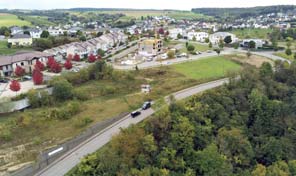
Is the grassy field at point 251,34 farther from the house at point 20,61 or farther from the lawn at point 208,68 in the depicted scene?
the house at point 20,61

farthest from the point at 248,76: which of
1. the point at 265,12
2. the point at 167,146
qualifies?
the point at 265,12

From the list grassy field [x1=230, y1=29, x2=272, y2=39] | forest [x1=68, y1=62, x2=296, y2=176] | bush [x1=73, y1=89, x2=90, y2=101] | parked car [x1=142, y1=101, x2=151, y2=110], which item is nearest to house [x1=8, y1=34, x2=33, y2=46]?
bush [x1=73, y1=89, x2=90, y2=101]

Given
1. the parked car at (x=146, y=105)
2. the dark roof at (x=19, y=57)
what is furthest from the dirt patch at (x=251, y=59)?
the dark roof at (x=19, y=57)

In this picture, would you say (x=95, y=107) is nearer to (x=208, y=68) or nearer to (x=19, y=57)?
(x=208, y=68)

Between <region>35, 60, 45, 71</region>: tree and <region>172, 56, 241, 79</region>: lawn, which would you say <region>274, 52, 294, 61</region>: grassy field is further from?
<region>35, 60, 45, 71</region>: tree

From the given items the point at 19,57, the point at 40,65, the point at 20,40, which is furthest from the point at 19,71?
the point at 20,40

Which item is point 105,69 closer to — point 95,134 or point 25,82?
point 25,82
